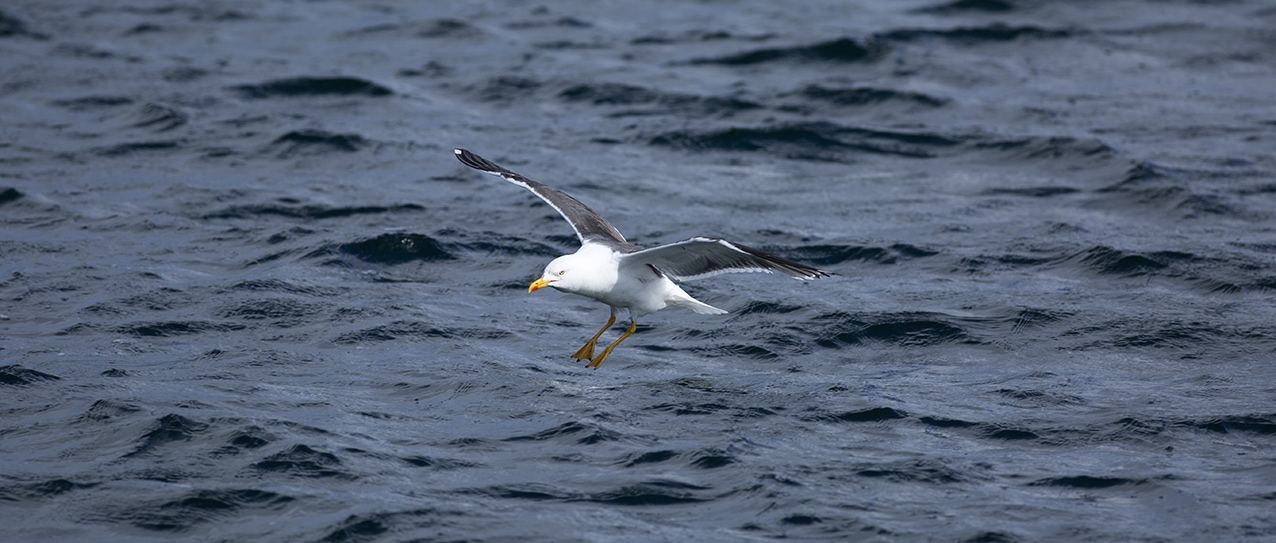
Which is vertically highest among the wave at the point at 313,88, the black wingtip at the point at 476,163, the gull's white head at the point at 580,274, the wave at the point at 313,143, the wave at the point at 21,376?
the black wingtip at the point at 476,163

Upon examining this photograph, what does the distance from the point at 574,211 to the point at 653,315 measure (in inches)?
48.5

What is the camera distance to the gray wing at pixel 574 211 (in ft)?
30.9

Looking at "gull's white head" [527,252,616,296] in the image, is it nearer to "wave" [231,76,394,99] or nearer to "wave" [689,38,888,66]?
"wave" [231,76,394,99]

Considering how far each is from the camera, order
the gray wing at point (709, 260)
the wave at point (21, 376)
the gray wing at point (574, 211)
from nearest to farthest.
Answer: the gray wing at point (709, 260), the wave at point (21, 376), the gray wing at point (574, 211)

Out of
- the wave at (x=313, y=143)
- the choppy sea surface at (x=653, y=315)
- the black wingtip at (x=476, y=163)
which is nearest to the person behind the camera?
the choppy sea surface at (x=653, y=315)

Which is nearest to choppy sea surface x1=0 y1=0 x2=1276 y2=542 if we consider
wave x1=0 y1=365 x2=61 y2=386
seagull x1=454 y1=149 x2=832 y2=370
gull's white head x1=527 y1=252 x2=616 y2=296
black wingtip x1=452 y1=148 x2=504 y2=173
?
wave x1=0 y1=365 x2=61 y2=386

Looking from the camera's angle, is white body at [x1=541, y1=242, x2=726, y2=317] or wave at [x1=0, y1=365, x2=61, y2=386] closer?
wave at [x1=0, y1=365, x2=61, y2=386]

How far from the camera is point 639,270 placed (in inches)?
347

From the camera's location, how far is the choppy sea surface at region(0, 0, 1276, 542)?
7.06 metres

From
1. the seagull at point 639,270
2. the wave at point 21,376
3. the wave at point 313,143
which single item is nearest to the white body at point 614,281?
the seagull at point 639,270

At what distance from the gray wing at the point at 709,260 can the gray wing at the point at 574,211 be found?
1.48 feet

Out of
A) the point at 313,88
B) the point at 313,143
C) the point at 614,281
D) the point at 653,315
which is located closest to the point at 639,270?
the point at 614,281

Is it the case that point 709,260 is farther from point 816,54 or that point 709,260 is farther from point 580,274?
point 816,54

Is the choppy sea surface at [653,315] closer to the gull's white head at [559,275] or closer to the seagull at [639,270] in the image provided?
the seagull at [639,270]
